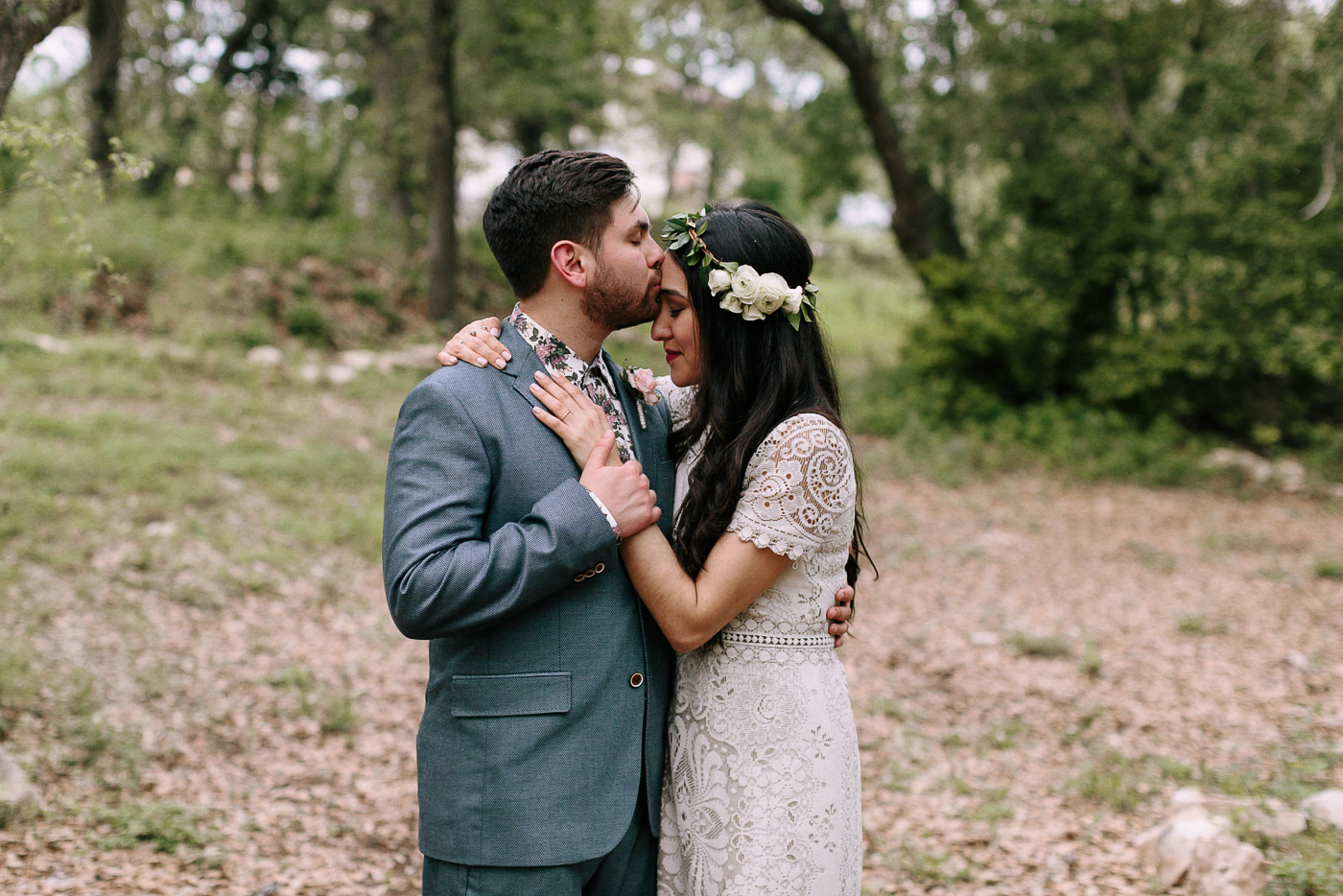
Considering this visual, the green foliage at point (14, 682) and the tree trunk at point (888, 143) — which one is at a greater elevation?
the tree trunk at point (888, 143)

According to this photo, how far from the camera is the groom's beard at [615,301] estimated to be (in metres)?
2.29

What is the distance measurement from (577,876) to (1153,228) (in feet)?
40.5

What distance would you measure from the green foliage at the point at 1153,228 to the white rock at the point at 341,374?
773 centimetres

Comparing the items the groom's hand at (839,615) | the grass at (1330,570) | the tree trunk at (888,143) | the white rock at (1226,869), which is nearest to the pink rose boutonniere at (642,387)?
the groom's hand at (839,615)

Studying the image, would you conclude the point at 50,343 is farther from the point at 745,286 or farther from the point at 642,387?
the point at 745,286

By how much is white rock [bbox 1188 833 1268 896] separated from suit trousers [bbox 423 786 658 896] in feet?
8.24

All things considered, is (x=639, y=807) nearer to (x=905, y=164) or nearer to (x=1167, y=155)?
(x=1167, y=155)

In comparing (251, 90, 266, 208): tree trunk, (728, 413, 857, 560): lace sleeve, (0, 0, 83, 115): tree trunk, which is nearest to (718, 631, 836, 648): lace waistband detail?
(728, 413, 857, 560): lace sleeve

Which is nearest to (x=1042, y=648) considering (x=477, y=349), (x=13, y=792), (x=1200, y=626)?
(x=1200, y=626)

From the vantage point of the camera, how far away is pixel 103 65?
13.6 m

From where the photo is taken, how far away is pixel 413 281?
1481 centimetres

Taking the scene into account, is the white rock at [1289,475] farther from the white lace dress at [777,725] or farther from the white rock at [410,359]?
the white lace dress at [777,725]

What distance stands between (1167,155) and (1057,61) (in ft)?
5.81

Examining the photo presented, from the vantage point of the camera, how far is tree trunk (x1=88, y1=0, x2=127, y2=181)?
13.6m
